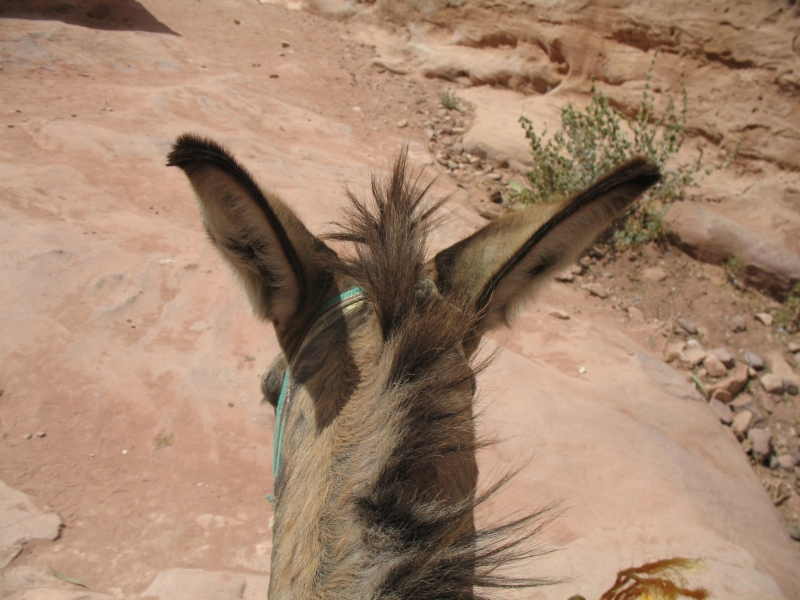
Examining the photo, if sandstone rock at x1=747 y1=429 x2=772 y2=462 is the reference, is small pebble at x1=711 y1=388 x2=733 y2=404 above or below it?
above

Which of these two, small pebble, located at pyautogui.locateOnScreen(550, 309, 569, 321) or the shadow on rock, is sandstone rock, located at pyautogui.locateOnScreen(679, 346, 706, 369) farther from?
the shadow on rock

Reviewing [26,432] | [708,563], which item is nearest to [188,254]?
[26,432]

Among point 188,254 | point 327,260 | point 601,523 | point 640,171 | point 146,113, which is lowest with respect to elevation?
point 601,523

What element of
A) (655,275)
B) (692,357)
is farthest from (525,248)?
(655,275)

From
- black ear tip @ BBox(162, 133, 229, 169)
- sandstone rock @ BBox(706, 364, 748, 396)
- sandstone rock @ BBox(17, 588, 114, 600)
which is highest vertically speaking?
black ear tip @ BBox(162, 133, 229, 169)

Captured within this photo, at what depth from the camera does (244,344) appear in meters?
3.91

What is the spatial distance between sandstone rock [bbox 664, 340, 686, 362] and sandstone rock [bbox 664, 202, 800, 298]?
144 centimetres

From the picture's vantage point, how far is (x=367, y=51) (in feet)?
34.4

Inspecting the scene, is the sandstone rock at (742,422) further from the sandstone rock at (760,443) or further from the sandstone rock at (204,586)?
the sandstone rock at (204,586)

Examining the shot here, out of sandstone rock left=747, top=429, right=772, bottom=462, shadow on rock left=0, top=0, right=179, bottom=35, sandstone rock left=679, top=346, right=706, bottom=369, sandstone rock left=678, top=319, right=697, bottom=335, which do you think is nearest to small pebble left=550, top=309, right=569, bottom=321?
sandstone rock left=679, top=346, right=706, bottom=369

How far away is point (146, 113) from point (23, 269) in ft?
9.40

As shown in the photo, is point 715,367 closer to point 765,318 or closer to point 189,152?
point 765,318

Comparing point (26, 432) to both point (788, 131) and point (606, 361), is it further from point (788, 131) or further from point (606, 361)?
point (788, 131)

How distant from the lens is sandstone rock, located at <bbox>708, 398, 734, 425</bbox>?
4918 millimetres
